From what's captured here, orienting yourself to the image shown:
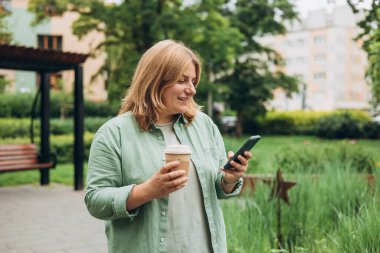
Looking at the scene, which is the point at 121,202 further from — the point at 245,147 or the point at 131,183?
the point at 245,147

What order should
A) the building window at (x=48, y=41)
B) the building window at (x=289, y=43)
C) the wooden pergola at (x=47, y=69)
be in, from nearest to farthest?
the wooden pergola at (x=47, y=69) → the building window at (x=48, y=41) → the building window at (x=289, y=43)

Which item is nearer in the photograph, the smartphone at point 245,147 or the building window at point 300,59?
the smartphone at point 245,147

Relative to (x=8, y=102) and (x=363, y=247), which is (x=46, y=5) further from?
(x=363, y=247)

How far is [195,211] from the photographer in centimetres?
217

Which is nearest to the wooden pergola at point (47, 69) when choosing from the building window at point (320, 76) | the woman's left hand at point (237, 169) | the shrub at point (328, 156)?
the shrub at point (328, 156)

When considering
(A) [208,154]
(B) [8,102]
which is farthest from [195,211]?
(B) [8,102]

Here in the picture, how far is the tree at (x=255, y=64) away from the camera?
29.4 m

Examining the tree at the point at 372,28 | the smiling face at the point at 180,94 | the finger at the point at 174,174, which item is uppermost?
the tree at the point at 372,28

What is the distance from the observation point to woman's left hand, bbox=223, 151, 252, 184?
2086mm

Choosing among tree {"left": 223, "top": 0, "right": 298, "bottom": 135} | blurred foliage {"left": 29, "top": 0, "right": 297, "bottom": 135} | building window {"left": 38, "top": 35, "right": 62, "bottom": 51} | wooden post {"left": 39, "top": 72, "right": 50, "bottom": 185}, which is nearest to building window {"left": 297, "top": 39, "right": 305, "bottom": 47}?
tree {"left": 223, "top": 0, "right": 298, "bottom": 135}

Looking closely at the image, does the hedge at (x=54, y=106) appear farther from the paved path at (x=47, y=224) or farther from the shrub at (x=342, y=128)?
the paved path at (x=47, y=224)

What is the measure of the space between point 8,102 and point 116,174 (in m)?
24.6

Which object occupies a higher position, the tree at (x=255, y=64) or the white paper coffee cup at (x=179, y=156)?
the tree at (x=255, y=64)

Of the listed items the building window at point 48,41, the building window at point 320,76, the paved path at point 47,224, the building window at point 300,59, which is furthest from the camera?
the building window at point 300,59
